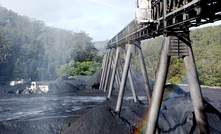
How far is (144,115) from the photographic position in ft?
36.1

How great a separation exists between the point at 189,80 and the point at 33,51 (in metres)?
44.9

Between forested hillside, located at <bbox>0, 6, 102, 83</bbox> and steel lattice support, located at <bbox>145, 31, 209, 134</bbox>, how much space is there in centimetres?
4053

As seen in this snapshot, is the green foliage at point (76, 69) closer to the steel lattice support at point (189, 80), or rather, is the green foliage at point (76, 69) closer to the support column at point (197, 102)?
the steel lattice support at point (189, 80)

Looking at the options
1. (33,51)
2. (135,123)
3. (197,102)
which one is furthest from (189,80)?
(33,51)

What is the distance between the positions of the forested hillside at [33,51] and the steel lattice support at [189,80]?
40.5 meters

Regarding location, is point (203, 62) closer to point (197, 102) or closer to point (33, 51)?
point (197, 102)

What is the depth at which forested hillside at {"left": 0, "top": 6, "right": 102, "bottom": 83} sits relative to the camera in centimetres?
4167

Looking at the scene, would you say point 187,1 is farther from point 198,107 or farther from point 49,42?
point 49,42

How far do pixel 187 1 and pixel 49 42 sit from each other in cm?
4776

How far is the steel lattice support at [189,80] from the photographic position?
575 cm

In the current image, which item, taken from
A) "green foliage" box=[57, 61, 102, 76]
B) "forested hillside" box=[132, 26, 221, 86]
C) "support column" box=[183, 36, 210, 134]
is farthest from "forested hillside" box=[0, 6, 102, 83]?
"support column" box=[183, 36, 210, 134]

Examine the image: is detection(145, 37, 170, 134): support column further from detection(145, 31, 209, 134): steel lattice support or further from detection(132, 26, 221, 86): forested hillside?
detection(132, 26, 221, 86): forested hillside

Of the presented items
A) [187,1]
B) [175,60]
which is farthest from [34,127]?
[175,60]

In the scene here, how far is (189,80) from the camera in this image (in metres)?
5.89
